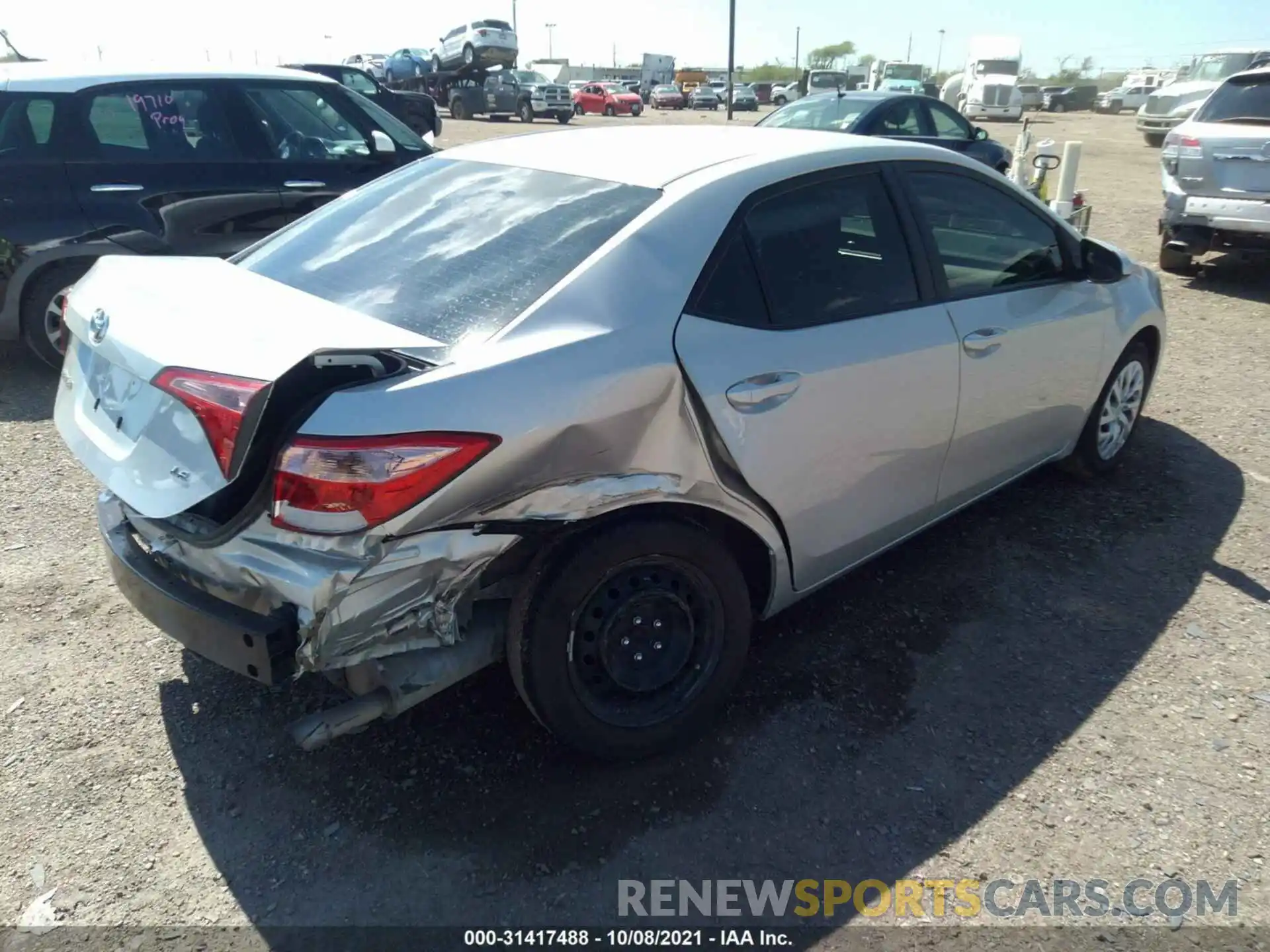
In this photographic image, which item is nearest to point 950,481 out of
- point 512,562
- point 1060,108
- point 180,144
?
point 512,562

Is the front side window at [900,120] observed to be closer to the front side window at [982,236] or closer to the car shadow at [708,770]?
the front side window at [982,236]

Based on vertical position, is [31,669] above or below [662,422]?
below

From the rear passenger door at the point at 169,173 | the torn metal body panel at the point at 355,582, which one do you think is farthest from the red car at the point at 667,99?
the torn metal body panel at the point at 355,582

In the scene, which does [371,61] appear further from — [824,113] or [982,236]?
[982,236]

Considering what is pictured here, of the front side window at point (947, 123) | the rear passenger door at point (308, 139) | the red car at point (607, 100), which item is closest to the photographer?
the rear passenger door at point (308, 139)

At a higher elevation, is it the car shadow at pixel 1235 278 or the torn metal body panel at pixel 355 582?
the torn metal body panel at pixel 355 582

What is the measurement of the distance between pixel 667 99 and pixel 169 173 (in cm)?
4736

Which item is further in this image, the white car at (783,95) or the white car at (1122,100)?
the white car at (783,95)

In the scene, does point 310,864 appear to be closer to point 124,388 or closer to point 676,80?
point 124,388

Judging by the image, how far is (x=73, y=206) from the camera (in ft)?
18.5

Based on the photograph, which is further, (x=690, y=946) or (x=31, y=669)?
(x=31, y=669)

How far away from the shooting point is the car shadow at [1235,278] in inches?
336

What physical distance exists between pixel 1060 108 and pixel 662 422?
190ft

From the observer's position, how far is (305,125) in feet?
21.5
